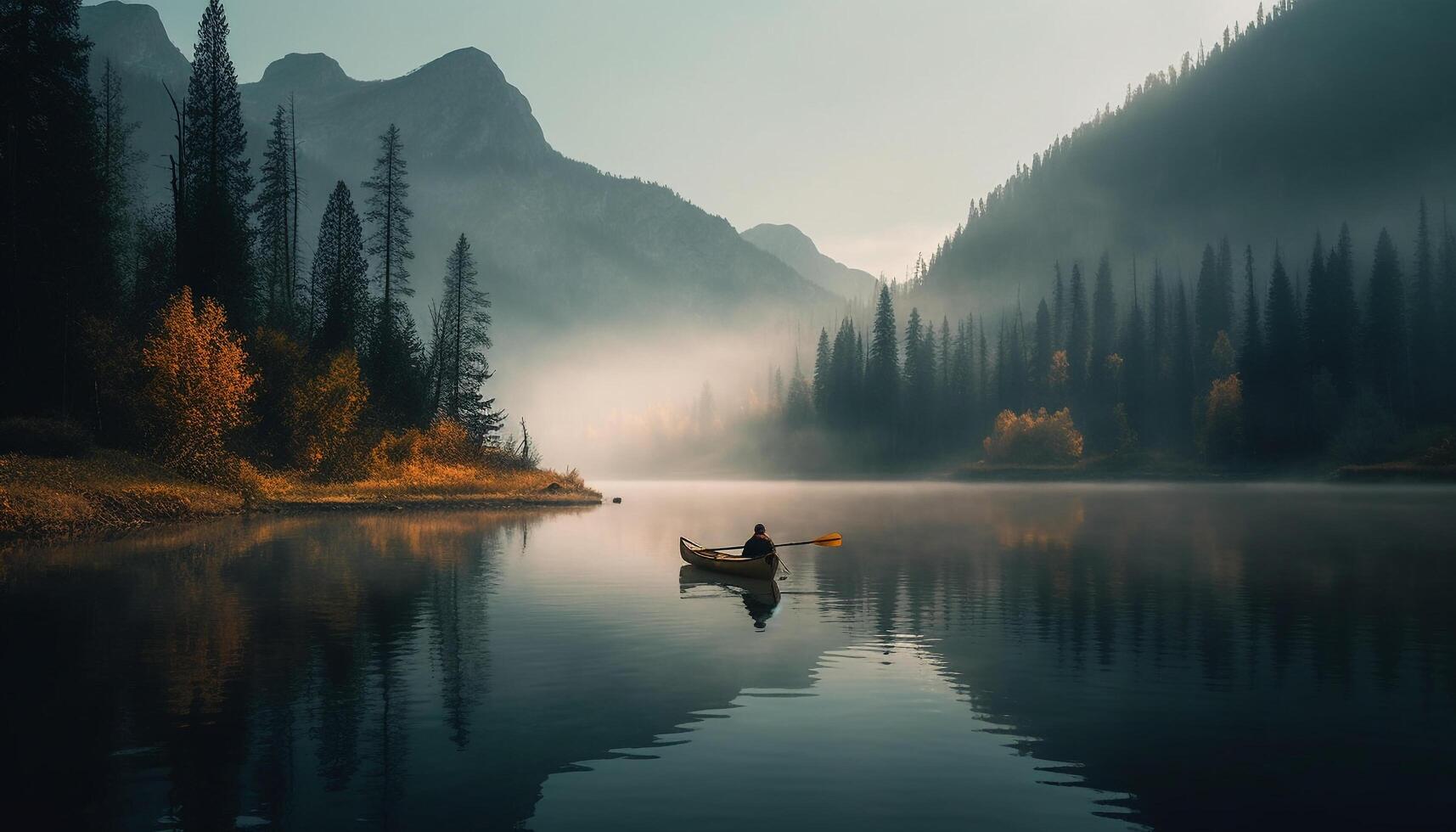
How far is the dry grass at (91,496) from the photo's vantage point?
134 feet

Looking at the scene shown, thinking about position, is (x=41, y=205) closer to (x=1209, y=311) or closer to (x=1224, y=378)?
(x=1224, y=378)

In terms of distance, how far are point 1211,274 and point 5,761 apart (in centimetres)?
20597

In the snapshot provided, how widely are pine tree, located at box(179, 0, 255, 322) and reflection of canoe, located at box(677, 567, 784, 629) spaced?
45.3 m

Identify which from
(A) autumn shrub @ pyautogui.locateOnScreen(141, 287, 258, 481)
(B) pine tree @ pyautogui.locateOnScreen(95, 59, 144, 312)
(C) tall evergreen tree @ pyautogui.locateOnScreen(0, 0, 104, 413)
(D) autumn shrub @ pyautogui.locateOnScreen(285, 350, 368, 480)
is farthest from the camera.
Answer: (D) autumn shrub @ pyautogui.locateOnScreen(285, 350, 368, 480)

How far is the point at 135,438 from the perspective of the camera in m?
54.6

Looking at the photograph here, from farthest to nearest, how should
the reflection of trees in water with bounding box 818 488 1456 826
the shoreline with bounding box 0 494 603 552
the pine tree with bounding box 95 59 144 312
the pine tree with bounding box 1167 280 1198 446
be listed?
the pine tree with bounding box 1167 280 1198 446, the pine tree with bounding box 95 59 144 312, the shoreline with bounding box 0 494 603 552, the reflection of trees in water with bounding box 818 488 1456 826

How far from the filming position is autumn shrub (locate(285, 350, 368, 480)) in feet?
227

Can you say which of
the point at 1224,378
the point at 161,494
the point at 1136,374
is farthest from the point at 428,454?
the point at 1224,378

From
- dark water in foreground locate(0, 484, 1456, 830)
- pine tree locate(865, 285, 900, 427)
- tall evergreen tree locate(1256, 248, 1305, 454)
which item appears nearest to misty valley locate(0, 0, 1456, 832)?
dark water in foreground locate(0, 484, 1456, 830)

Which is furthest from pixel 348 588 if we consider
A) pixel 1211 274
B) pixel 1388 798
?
pixel 1211 274

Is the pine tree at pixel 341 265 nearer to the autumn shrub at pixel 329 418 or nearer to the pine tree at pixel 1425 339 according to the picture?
the autumn shrub at pixel 329 418

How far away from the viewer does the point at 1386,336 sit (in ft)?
462

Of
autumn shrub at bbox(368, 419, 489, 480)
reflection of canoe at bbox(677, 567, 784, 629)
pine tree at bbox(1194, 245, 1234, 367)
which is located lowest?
reflection of canoe at bbox(677, 567, 784, 629)

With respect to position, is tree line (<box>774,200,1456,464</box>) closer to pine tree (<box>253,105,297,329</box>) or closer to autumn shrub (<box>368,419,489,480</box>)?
autumn shrub (<box>368,419,489,480</box>)
